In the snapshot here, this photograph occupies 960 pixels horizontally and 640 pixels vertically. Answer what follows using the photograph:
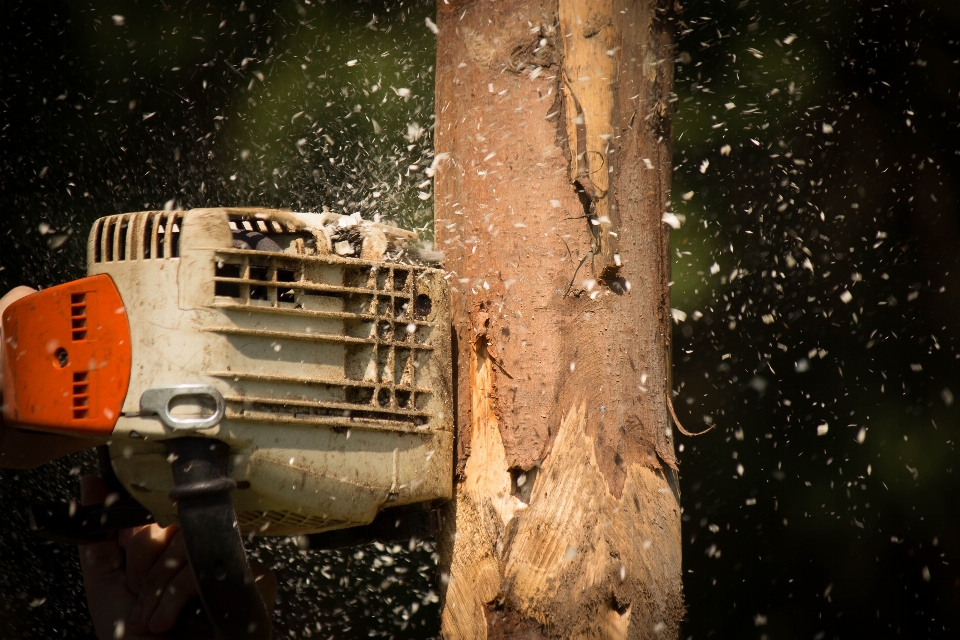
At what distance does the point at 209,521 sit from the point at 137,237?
442 millimetres

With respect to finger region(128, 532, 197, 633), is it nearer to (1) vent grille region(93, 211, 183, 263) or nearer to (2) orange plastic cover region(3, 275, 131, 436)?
(2) orange plastic cover region(3, 275, 131, 436)

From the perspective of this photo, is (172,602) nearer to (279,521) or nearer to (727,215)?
(279,521)

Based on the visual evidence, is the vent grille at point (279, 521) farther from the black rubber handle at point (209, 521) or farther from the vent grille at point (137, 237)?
the vent grille at point (137, 237)

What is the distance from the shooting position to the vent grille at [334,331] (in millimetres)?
1144

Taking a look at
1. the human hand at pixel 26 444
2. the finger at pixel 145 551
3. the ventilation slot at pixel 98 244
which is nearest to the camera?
the ventilation slot at pixel 98 244

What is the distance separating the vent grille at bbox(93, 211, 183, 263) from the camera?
1.15 m

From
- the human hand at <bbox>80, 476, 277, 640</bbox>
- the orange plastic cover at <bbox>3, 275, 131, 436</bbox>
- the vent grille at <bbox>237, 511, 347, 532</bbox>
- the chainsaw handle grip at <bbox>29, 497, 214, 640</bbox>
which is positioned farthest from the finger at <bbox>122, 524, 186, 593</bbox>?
the orange plastic cover at <bbox>3, 275, 131, 436</bbox>

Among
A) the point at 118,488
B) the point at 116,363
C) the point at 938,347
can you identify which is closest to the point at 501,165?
the point at 116,363

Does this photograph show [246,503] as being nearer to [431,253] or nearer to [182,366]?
[182,366]

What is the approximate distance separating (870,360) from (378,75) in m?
2.70

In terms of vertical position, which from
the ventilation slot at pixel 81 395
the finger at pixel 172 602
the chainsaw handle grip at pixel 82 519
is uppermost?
the ventilation slot at pixel 81 395

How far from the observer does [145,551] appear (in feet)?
4.88

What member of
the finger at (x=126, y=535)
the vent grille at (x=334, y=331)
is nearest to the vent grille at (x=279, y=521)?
the vent grille at (x=334, y=331)

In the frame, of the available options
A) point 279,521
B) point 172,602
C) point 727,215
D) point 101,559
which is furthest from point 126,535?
point 727,215
